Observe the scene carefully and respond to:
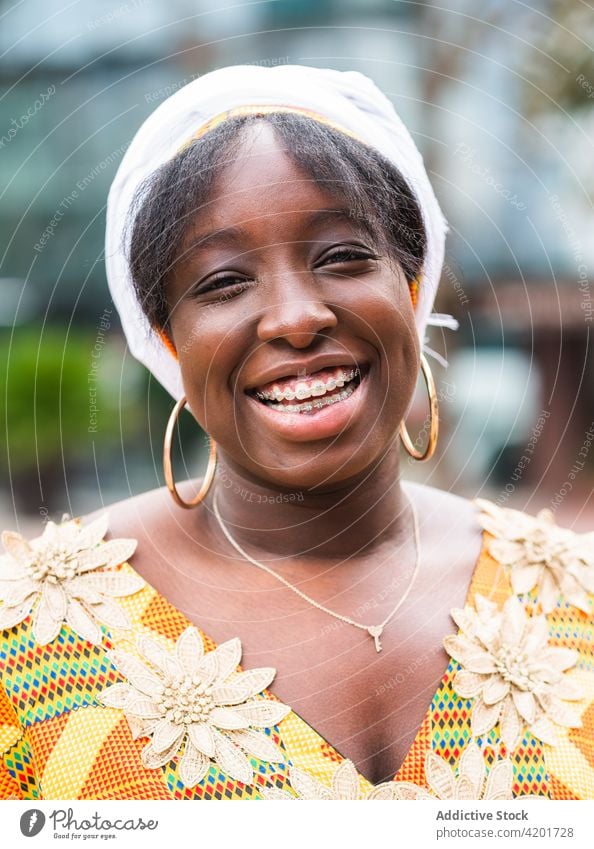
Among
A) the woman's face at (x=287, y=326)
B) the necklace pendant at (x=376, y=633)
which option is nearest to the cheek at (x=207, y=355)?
the woman's face at (x=287, y=326)

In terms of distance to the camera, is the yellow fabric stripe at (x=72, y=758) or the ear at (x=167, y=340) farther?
the ear at (x=167, y=340)

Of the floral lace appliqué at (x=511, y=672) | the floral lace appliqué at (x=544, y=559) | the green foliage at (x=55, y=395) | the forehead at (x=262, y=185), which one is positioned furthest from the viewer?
the green foliage at (x=55, y=395)

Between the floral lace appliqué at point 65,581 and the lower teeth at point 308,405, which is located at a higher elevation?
the lower teeth at point 308,405

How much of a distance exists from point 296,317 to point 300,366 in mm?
71

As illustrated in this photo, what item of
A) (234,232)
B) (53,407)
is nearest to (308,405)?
(234,232)

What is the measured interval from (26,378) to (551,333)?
0.94 meters

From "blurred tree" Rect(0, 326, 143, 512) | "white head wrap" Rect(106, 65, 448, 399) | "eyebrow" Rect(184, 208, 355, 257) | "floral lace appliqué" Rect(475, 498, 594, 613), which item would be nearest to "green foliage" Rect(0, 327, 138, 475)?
"blurred tree" Rect(0, 326, 143, 512)

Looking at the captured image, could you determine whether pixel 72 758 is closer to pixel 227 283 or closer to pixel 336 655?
pixel 336 655

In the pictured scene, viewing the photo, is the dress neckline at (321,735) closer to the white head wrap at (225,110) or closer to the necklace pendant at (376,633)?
the necklace pendant at (376,633)

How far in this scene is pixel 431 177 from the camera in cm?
162

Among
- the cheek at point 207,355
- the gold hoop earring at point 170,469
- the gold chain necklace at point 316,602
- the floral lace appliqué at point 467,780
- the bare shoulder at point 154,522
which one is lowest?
the floral lace appliqué at point 467,780

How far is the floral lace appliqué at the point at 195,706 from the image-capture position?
1.11 meters

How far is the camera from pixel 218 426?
3.91 feet

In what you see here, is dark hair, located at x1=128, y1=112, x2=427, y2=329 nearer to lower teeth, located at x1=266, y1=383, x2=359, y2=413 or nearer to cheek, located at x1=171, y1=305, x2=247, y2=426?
cheek, located at x1=171, y1=305, x2=247, y2=426
